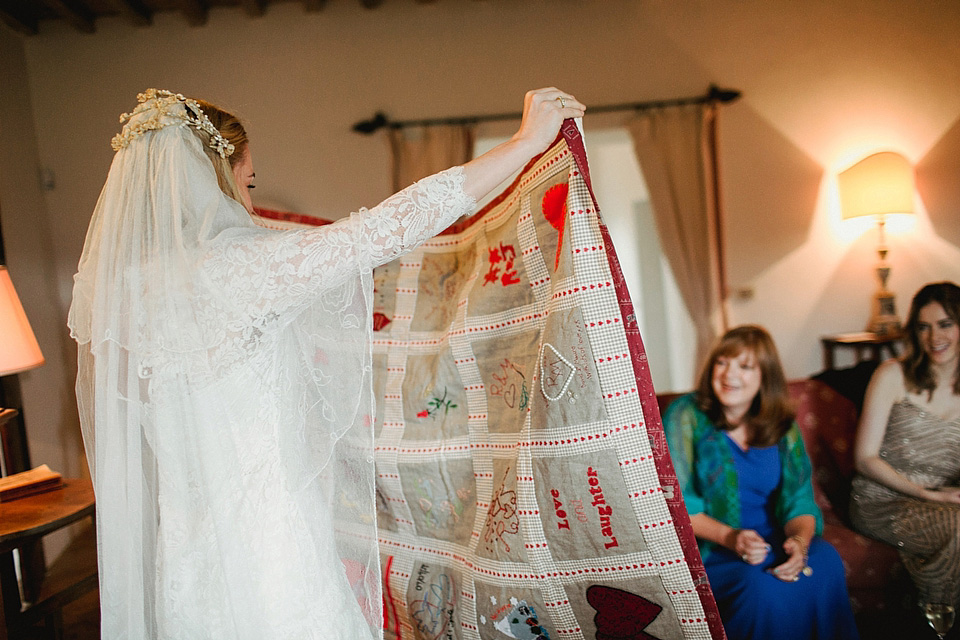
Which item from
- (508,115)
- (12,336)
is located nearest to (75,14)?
(508,115)

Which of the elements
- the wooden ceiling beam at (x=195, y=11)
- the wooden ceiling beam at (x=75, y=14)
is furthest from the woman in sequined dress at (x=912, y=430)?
the wooden ceiling beam at (x=75, y=14)

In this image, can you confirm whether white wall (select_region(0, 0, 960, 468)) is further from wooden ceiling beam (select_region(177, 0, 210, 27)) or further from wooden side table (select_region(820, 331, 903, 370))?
wooden side table (select_region(820, 331, 903, 370))

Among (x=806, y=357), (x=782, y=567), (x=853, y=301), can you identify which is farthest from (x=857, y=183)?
(x=782, y=567)

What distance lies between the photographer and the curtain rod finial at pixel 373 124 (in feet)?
12.4

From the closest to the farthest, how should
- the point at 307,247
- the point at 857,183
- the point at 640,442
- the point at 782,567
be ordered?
the point at 307,247 < the point at 640,442 < the point at 782,567 < the point at 857,183

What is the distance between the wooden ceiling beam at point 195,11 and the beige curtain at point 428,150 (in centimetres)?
124

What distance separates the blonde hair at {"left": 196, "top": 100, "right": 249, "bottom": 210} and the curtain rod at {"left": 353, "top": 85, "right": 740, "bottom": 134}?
2.64 meters

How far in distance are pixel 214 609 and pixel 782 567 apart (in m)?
1.42

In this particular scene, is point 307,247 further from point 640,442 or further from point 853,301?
point 853,301

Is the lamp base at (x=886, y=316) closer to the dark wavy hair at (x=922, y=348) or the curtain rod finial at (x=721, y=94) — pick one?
the curtain rod finial at (x=721, y=94)

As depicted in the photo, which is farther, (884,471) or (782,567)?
(884,471)

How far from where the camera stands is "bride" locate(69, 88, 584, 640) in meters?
1.00

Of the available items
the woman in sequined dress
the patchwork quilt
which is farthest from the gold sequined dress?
the patchwork quilt

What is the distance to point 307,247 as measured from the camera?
996mm
